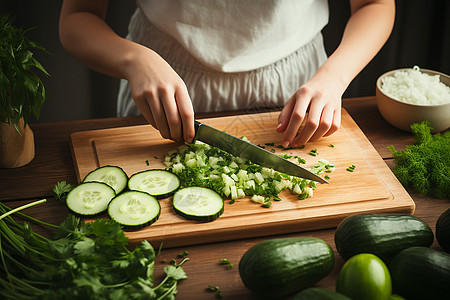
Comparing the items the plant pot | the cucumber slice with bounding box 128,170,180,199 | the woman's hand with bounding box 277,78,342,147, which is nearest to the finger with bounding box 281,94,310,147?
the woman's hand with bounding box 277,78,342,147

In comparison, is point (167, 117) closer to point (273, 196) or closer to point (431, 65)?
point (273, 196)

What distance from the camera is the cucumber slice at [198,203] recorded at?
154cm

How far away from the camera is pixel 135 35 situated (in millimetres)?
2375

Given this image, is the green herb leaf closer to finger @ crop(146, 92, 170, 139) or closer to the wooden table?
the wooden table

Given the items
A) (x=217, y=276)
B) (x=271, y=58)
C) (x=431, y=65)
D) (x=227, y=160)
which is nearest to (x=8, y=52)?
(x=227, y=160)

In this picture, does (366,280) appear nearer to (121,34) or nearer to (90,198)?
(90,198)

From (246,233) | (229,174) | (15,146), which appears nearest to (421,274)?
(246,233)

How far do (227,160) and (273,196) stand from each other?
29 cm

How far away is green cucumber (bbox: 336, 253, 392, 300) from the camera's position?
1117 millimetres

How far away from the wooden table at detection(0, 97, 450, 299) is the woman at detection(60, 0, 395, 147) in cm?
27

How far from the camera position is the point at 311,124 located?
72.5 inches

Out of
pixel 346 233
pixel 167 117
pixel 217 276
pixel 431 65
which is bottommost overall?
pixel 431 65

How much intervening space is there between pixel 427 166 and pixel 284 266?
885 millimetres

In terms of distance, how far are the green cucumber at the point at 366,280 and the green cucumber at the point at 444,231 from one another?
36 centimetres
